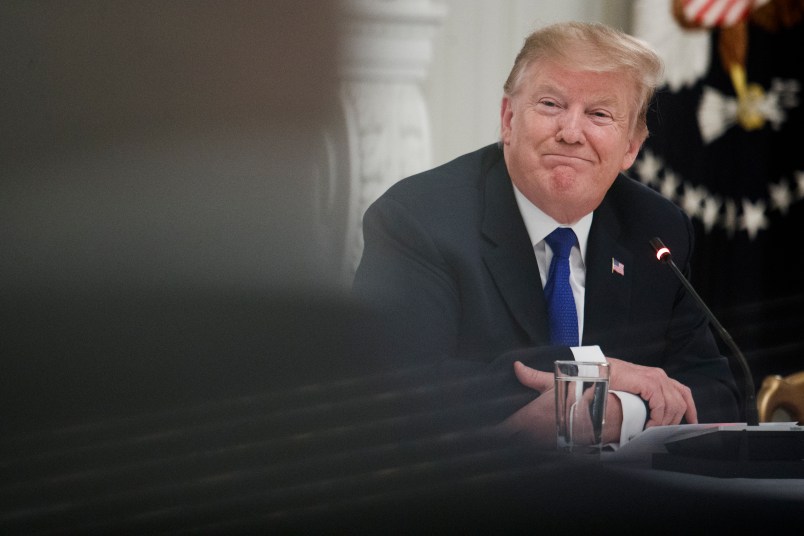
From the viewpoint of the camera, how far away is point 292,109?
81.0 inches

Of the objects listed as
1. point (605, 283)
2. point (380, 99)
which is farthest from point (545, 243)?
point (380, 99)

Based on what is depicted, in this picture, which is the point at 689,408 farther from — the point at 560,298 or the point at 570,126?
the point at 570,126

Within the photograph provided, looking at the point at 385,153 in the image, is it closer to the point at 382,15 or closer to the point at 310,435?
the point at 382,15

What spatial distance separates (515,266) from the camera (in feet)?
5.79

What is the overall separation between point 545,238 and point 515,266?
0.09 meters

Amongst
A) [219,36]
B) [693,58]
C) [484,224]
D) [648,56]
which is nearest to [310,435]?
[484,224]

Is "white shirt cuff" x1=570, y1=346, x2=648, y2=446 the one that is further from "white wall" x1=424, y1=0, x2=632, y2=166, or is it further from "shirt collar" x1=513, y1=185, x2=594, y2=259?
"white wall" x1=424, y1=0, x2=632, y2=166

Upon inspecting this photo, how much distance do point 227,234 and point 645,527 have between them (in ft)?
4.07

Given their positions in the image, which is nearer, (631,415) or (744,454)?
(744,454)

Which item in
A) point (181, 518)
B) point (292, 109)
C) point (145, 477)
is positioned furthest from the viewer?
point (292, 109)

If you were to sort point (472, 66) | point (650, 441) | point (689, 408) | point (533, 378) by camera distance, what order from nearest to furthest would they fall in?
point (650, 441) → point (533, 378) → point (689, 408) → point (472, 66)

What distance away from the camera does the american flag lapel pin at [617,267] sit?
6.00ft

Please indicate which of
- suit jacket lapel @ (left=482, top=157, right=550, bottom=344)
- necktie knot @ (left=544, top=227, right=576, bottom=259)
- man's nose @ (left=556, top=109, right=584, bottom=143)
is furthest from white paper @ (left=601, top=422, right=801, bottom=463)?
man's nose @ (left=556, top=109, right=584, bottom=143)

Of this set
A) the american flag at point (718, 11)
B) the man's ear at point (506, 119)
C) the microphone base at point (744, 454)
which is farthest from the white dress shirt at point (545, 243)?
the american flag at point (718, 11)
